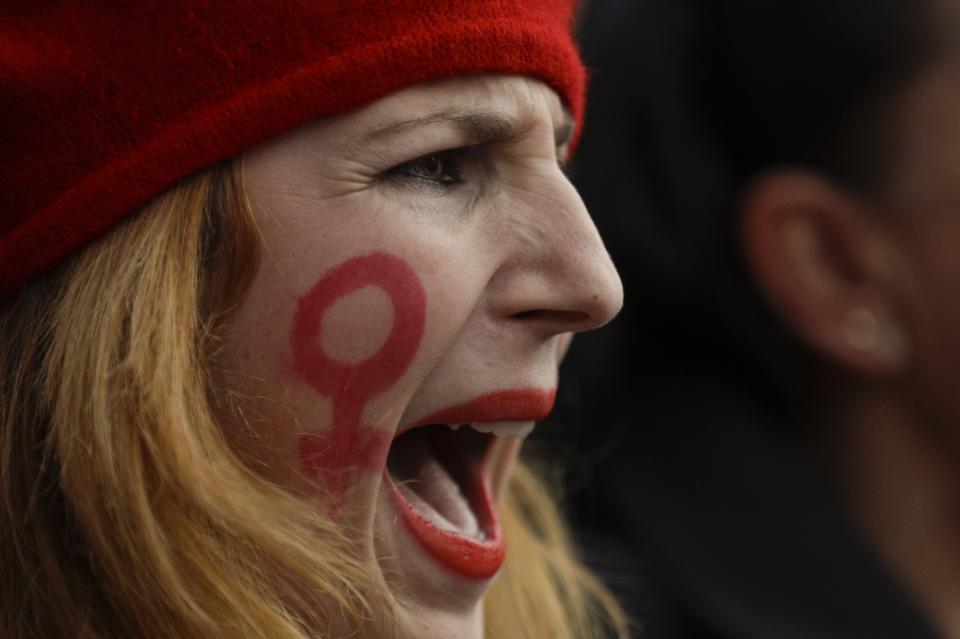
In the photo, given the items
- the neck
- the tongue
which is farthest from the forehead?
the neck

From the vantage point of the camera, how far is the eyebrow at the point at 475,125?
127cm

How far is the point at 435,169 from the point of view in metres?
1.30

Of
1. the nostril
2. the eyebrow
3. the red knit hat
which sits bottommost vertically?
the nostril

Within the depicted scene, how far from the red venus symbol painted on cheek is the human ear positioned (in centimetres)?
136

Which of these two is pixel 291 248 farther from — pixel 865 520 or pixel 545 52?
pixel 865 520

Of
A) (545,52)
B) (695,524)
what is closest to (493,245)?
(545,52)

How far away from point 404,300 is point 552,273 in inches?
6.0

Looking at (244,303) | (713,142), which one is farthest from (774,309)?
(244,303)

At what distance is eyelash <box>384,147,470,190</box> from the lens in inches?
50.5

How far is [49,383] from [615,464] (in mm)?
1426

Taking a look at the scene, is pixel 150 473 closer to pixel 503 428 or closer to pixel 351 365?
pixel 351 365

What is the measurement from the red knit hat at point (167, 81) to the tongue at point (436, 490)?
0.39 m

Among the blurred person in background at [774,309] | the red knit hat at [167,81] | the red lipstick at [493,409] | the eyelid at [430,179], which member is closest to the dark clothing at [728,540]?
the blurred person in background at [774,309]

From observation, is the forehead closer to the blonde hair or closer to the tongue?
the blonde hair
